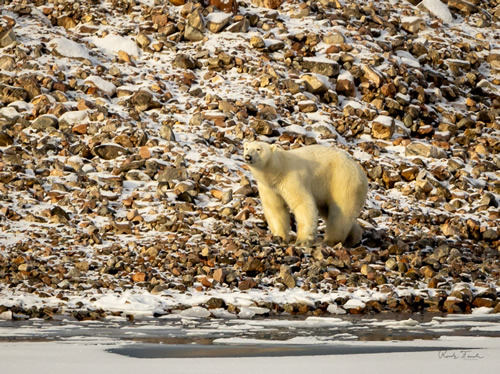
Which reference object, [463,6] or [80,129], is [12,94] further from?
[463,6]

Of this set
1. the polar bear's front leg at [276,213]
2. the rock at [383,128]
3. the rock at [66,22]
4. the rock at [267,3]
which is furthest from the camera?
the rock at [267,3]

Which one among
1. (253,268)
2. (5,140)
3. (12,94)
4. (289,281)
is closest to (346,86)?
(12,94)

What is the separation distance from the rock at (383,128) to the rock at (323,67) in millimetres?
1821

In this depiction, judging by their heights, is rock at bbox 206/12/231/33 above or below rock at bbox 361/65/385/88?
above

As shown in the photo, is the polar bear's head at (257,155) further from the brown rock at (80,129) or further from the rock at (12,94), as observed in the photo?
the rock at (12,94)

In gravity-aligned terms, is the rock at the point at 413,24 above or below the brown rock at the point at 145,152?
above

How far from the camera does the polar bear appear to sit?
12.6 m

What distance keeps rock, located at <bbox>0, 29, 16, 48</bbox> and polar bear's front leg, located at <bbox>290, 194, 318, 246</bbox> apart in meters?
8.94

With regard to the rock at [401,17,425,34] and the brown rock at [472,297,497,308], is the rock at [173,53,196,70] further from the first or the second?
the brown rock at [472,297,497,308]

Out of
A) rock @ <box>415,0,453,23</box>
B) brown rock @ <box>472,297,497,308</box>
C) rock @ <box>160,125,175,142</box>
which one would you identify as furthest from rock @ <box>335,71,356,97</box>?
brown rock @ <box>472,297,497,308</box>

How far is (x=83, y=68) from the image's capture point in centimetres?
1772

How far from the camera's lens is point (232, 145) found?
51.6 ft

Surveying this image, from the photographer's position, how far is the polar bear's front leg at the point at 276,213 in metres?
12.8

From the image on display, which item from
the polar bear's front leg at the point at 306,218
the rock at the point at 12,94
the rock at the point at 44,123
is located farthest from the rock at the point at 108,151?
the polar bear's front leg at the point at 306,218
